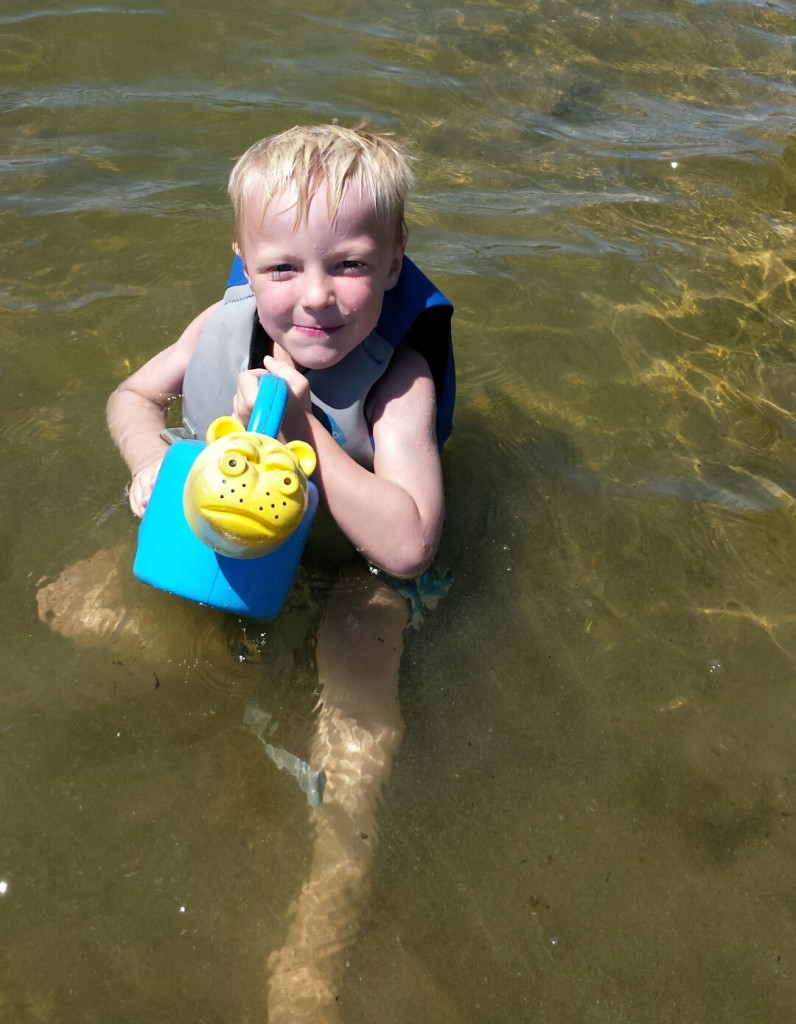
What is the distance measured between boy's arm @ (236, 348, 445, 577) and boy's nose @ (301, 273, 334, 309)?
173 mm

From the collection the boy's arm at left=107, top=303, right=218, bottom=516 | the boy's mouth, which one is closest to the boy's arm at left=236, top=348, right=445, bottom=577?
the boy's mouth

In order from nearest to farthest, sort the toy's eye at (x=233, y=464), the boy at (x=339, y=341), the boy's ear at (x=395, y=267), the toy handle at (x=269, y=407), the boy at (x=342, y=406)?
the toy's eye at (x=233, y=464) → the toy handle at (x=269, y=407) → the boy at (x=342, y=406) → the boy at (x=339, y=341) → the boy's ear at (x=395, y=267)

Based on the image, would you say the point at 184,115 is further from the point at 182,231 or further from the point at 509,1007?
the point at 509,1007

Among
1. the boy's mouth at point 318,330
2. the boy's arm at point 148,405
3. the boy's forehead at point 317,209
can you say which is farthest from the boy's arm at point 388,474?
the boy's arm at point 148,405

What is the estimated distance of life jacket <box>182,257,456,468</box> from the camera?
2.80m

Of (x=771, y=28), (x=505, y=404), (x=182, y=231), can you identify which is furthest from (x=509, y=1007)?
(x=771, y=28)

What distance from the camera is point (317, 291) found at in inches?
100

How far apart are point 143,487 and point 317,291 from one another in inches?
26.6

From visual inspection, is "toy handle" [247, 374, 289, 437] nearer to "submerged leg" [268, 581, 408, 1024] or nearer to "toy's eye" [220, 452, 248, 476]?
"toy's eye" [220, 452, 248, 476]

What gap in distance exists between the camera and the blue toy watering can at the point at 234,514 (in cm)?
198

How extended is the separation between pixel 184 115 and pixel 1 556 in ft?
9.94

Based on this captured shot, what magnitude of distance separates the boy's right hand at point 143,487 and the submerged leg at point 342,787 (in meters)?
0.60

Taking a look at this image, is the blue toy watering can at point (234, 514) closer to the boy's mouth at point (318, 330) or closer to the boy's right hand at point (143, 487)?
the boy's right hand at point (143, 487)

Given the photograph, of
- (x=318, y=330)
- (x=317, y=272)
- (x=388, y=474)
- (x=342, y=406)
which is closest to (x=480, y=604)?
(x=388, y=474)
